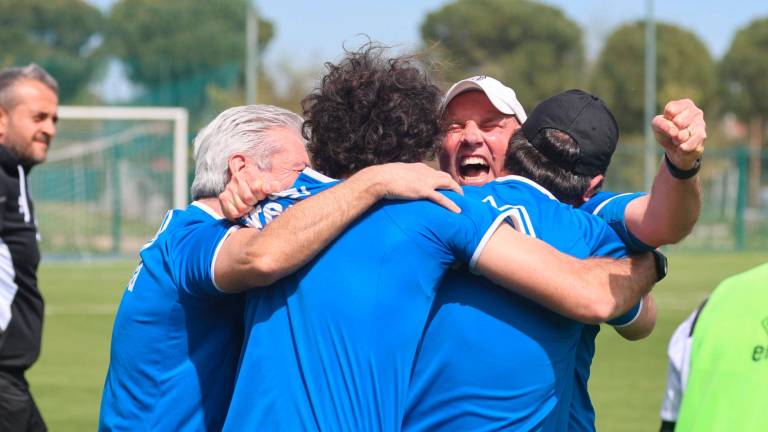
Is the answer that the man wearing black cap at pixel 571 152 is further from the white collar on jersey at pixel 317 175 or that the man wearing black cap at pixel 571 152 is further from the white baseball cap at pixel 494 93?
the white collar on jersey at pixel 317 175

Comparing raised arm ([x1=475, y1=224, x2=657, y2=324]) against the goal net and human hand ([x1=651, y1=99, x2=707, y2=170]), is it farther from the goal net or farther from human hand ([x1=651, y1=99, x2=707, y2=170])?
the goal net

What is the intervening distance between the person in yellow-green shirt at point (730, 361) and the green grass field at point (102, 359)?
21.2 ft

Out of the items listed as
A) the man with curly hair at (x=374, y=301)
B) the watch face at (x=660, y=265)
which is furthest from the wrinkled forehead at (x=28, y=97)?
the watch face at (x=660, y=265)

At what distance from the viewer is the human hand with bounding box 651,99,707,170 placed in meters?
2.96

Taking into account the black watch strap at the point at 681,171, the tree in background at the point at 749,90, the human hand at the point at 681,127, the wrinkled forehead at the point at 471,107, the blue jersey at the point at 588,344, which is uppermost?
the human hand at the point at 681,127

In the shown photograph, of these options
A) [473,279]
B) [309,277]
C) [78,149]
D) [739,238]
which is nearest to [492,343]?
[473,279]

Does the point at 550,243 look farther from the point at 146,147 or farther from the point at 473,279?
the point at 146,147

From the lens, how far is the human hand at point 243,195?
10.6 feet

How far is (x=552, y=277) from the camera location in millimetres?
2992

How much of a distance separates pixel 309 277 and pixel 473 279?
0.45 meters

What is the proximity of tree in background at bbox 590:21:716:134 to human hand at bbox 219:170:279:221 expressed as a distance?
5149 centimetres

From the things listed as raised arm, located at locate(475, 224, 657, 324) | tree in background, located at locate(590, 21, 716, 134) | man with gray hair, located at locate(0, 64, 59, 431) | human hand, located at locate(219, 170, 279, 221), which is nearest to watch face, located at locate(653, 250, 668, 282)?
raised arm, located at locate(475, 224, 657, 324)

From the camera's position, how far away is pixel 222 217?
3461mm

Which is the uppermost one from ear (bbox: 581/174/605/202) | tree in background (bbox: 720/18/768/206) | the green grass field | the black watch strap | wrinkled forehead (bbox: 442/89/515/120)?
wrinkled forehead (bbox: 442/89/515/120)
